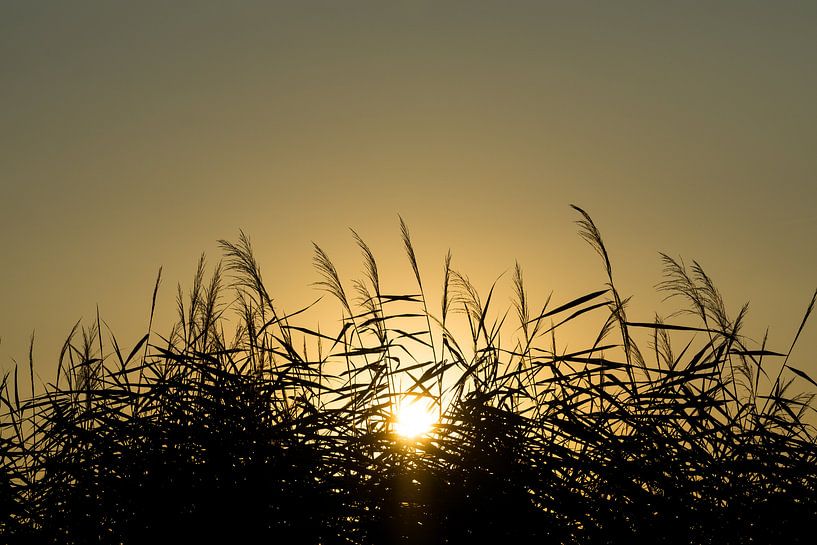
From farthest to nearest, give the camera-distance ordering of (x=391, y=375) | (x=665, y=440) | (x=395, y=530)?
(x=391, y=375) → (x=665, y=440) → (x=395, y=530)

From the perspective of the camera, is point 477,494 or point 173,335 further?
point 173,335

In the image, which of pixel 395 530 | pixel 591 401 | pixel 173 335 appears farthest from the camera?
pixel 173 335

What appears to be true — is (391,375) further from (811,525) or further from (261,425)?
(811,525)

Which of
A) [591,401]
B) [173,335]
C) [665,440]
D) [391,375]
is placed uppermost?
[173,335]

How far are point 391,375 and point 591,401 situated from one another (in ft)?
2.69

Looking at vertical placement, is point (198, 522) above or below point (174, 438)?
below

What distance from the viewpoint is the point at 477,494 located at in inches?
101

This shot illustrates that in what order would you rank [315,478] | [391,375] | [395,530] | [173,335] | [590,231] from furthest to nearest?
[173,335], [590,231], [391,375], [315,478], [395,530]

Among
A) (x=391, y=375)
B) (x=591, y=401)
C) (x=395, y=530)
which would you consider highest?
(x=391, y=375)

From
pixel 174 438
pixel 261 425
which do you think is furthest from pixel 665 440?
pixel 174 438

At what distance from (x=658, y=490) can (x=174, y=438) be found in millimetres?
1684

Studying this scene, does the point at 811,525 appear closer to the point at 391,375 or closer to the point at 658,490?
the point at 658,490

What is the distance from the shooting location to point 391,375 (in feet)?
11.3

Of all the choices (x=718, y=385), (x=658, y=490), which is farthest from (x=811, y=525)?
(x=718, y=385)
